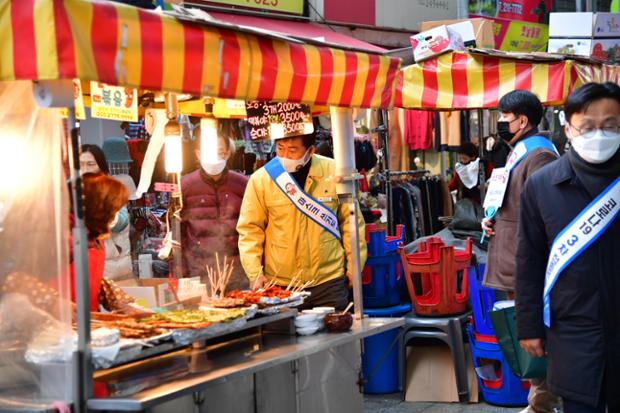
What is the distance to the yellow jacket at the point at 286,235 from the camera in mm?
6699

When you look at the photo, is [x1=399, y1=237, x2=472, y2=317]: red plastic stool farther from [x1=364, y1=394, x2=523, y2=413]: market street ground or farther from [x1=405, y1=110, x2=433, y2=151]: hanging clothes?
[x1=405, y1=110, x2=433, y2=151]: hanging clothes

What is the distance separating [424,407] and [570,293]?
3756mm

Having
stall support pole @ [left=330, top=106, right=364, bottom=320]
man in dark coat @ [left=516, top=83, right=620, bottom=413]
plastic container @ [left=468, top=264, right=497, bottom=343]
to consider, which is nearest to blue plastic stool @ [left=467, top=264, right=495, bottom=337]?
plastic container @ [left=468, top=264, right=497, bottom=343]

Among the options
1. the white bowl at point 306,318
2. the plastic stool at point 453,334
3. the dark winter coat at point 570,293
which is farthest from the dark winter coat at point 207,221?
the dark winter coat at point 570,293

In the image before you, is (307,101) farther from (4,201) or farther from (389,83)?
(4,201)

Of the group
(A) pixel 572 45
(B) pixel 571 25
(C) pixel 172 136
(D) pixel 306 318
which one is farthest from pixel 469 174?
(D) pixel 306 318

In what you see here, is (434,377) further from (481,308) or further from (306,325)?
(306,325)

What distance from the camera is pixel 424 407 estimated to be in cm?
773

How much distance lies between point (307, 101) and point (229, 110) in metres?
2.23

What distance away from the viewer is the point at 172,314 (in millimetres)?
5039

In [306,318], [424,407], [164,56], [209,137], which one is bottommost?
[424,407]

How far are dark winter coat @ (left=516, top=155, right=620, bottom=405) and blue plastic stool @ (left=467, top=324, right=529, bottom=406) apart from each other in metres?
3.22

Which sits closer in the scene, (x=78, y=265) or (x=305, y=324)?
(x=78, y=265)

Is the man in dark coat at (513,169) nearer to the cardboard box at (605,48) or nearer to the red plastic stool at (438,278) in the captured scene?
the red plastic stool at (438,278)
